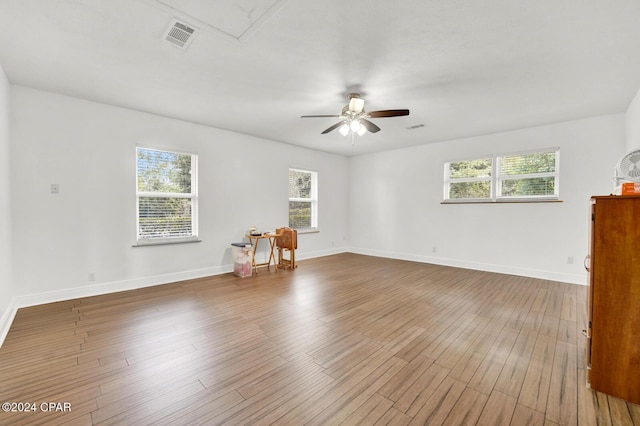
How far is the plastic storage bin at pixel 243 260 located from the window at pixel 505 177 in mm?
4334

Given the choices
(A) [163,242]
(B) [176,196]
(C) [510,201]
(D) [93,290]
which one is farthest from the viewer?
(C) [510,201]

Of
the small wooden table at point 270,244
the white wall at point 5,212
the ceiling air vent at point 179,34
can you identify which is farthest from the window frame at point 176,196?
the ceiling air vent at point 179,34

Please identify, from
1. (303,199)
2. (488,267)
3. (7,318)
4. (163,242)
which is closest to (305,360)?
(7,318)

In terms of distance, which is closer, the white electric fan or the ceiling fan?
the white electric fan

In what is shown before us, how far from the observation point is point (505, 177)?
5.13 m

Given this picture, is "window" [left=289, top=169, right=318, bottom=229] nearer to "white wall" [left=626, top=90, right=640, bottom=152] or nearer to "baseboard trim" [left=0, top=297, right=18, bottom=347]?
"baseboard trim" [left=0, top=297, right=18, bottom=347]

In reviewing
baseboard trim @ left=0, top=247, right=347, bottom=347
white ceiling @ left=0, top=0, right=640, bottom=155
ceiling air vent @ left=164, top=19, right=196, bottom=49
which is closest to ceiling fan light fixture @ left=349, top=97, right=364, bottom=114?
white ceiling @ left=0, top=0, right=640, bottom=155

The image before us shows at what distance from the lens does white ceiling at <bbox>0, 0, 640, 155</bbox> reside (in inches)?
77.5

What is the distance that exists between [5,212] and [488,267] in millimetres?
→ 7241

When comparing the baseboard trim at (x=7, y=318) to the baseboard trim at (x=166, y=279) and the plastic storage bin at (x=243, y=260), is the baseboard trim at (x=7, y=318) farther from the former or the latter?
the plastic storage bin at (x=243, y=260)

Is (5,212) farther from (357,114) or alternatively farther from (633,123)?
(633,123)

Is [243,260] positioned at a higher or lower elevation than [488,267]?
higher

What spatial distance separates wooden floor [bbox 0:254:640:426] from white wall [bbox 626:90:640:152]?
85.4 inches

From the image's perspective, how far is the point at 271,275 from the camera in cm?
498
